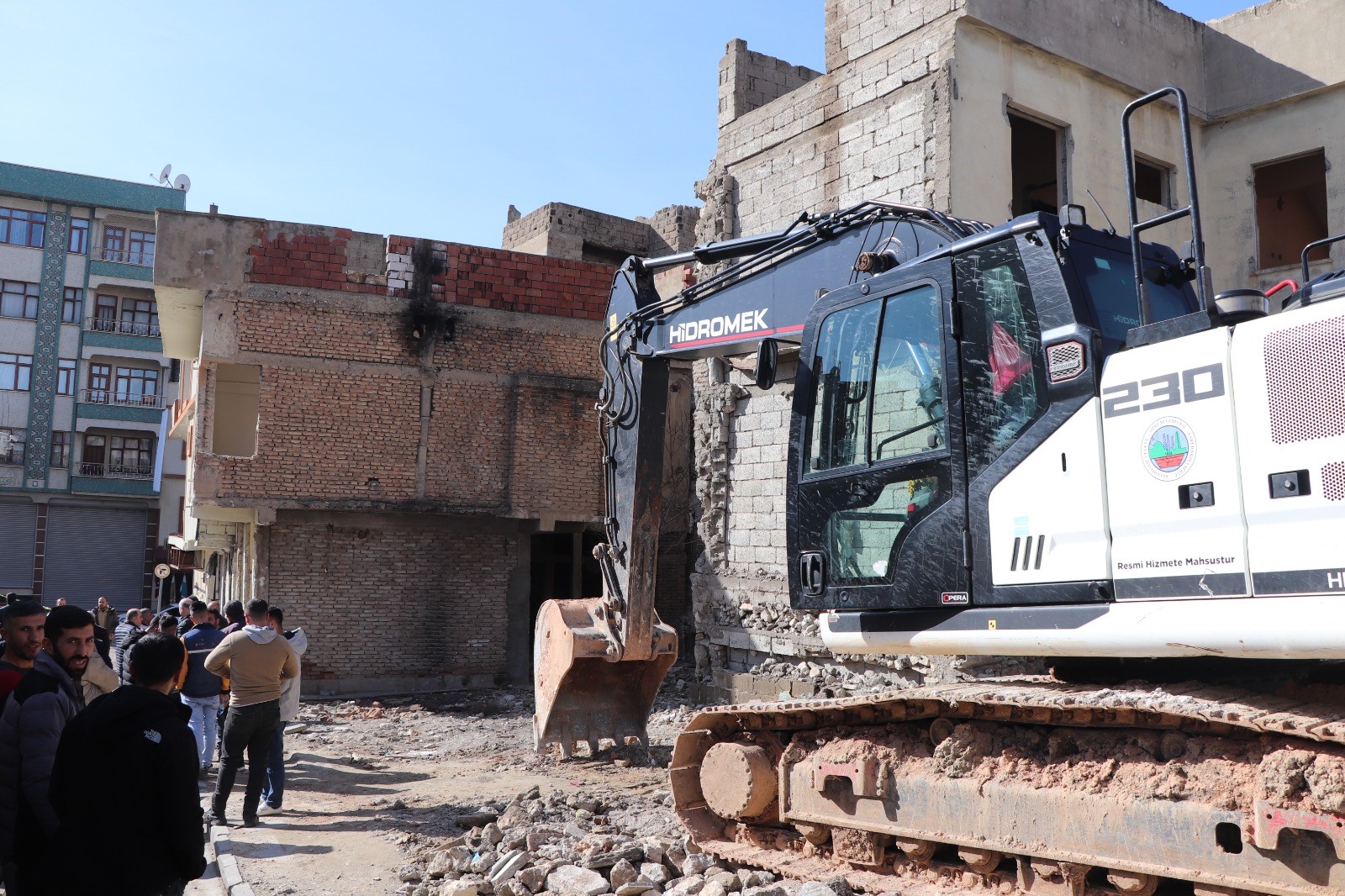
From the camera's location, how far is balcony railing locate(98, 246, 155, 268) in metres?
39.1

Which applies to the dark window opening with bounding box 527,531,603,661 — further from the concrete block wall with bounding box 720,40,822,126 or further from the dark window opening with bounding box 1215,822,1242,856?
the dark window opening with bounding box 1215,822,1242,856

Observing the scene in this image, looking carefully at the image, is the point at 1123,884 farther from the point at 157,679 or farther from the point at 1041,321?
the point at 157,679

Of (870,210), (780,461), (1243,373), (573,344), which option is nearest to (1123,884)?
(1243,373)

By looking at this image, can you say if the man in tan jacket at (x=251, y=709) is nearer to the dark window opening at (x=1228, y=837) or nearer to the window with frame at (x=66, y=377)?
the dark window opening at (x=1228, y=837)

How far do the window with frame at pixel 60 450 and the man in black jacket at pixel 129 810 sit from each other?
131 feet

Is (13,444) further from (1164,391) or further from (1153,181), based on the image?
(1164,391)

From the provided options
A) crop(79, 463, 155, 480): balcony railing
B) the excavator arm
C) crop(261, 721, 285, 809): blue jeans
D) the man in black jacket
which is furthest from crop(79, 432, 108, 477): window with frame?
the man in black jacket

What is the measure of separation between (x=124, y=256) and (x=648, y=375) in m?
38.6

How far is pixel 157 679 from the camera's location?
3.62m

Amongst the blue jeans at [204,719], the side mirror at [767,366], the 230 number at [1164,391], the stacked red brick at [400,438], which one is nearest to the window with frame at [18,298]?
the stacked red brick at [400,438]

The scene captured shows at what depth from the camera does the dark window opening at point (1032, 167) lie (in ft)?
43.6

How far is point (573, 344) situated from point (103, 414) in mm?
29239

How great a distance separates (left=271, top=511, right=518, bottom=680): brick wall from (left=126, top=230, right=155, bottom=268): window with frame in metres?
29.0

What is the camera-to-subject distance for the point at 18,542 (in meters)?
36.7
